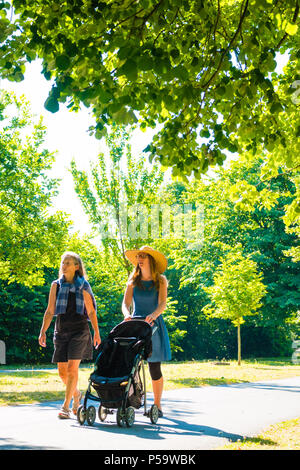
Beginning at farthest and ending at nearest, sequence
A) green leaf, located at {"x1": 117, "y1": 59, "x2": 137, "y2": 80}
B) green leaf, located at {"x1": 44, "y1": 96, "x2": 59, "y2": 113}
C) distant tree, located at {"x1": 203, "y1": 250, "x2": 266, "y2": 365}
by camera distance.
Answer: distant tree, located at {"x1": 203, "y1": 250, "x2": 266, "y2": 365}
green leaf, located at {"x1": 44, "y1": 96, "x2": 59, "y2": 113}
green leaf, located at {"x1": 117, "y1": 59, "x2": 137, "y2": 80}

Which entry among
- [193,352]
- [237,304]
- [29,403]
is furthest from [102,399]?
[193,352]

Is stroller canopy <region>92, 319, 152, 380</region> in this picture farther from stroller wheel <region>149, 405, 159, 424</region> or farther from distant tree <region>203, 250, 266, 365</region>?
distant tree <region>203, 250, 266, 365</region>

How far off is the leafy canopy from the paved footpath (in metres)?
3.16

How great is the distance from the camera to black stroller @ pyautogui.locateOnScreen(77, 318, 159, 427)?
608 cm

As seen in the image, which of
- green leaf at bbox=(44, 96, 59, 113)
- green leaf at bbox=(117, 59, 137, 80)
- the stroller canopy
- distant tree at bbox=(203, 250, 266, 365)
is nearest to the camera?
green leaf at bbox=(117, 59, 137, 80)

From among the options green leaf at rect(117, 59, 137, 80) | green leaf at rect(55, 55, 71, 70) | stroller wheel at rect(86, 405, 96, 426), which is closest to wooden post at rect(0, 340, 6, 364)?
stroller wheel at rect(86, 405, 96, 426)

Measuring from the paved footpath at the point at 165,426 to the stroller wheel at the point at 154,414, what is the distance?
0.22 feet

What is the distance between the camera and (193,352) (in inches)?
1409

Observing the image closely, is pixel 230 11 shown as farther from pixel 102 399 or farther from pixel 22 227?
pixel 22 227

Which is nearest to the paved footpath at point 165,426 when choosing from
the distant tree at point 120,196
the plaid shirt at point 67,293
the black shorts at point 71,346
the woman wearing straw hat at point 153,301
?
the woman wearing straw hat at point 153,301

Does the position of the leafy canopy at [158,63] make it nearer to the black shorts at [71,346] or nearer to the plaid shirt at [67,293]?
the plaid shirt at [67,293]

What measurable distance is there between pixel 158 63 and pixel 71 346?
142 inches

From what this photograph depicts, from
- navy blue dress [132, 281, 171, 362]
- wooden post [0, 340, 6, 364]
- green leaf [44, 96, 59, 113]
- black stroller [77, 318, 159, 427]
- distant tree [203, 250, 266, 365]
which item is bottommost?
wooden post [0, 340, 6, 364]

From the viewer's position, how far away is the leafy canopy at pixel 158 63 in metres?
5.09
